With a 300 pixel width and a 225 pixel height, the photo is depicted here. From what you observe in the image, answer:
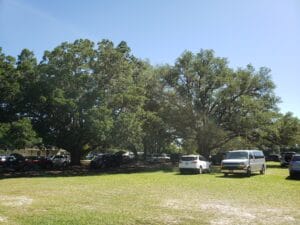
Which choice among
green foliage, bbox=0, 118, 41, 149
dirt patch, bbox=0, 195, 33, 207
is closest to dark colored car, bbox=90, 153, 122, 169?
green foliage, bbox=0, 118, 41, 149

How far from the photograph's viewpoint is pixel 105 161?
4009cm

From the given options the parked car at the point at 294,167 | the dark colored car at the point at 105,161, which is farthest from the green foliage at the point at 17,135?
the parked car at the point at 294,167

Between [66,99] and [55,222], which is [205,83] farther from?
[55,222]

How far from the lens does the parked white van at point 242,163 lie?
2691 centimetres

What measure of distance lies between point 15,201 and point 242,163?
17580mm

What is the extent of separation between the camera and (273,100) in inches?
1596

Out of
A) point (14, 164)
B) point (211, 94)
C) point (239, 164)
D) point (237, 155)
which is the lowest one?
point (14, 164)

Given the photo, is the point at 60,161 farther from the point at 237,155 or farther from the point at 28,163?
the point at 237,155

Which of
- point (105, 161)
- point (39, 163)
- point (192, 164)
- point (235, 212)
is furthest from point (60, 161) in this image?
point (235, 212)

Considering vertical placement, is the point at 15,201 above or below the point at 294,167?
below

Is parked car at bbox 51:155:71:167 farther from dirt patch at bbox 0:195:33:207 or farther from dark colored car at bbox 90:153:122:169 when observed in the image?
dirt patch at bbox 0:195:33:207

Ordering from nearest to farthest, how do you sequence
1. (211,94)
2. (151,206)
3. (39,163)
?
(151,206), (39,163), (211,94)

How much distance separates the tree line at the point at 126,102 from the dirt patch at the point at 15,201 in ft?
39.8

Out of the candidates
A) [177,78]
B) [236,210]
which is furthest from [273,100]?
[236,210]
